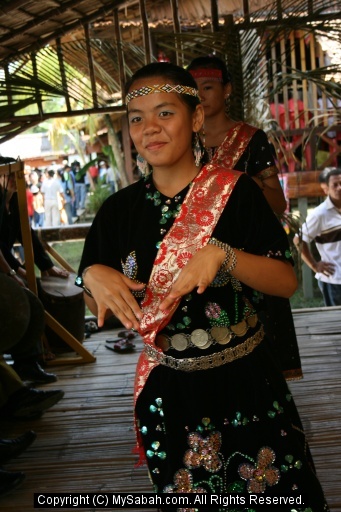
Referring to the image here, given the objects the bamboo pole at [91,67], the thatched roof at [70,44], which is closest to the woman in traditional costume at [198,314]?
the thatched roof at [70,44]

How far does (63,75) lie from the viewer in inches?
216

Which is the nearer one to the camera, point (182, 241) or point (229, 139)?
point (182, 241)

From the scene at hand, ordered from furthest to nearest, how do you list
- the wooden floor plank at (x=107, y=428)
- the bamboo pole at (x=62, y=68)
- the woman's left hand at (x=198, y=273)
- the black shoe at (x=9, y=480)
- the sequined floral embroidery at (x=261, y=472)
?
the bamboo pole at (x=62, y=68) → the wooden floor plank at (x=107, y=428) → the black shoe at (x=9, y=480) → the sequined floral embroidery at (x=261, y=472) → the woman's left hand at (x=198, y=273)

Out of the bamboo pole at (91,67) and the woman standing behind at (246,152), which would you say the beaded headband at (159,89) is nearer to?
the woman standing behind at (246,152)

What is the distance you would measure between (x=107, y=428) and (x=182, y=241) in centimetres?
229

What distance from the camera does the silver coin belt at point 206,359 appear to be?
1984 mm

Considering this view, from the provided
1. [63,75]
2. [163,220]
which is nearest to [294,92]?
[63,75]

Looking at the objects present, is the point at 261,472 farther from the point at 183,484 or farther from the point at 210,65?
the point at 210,65

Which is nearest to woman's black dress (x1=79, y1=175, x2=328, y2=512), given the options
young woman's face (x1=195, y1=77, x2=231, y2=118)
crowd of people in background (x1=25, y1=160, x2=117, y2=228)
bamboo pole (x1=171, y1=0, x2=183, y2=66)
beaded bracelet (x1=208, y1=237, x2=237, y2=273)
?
beaded bracelet (x1=208, y1=237, x2=237, y2=273)

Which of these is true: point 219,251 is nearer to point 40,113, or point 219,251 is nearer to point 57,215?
point 40,113

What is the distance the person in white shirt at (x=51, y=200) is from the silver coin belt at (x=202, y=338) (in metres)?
14.3

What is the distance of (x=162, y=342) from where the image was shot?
203cm

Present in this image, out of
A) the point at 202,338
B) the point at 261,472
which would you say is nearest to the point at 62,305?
the point at 202,338

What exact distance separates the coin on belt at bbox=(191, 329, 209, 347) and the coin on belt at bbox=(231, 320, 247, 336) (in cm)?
8
